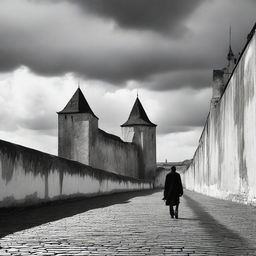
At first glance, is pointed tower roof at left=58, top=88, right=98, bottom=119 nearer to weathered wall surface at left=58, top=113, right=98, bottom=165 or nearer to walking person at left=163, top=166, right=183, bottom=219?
weathered wall surface at left=58, top=113, right=98, bottom=165

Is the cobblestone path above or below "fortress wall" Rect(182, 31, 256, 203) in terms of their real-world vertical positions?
below

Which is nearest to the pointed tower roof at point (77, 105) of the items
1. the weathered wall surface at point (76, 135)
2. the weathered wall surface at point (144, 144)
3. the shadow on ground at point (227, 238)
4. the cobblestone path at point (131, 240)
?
the weathered wall surface at point (76, 135)

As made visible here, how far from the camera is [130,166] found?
7538 centimetres

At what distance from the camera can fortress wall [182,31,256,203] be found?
46.9 feet

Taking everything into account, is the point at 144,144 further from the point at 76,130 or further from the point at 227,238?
the point at 227,238

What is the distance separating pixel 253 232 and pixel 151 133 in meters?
80.7

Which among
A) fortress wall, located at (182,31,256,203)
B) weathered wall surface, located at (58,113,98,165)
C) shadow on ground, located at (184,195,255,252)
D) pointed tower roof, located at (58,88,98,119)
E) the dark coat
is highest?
pointed tower roof, located at (58,88,98,119)

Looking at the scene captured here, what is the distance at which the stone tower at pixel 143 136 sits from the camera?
8456 cm

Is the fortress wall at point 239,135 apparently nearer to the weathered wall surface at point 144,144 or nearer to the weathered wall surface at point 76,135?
the weathered wall surface at point 76,135

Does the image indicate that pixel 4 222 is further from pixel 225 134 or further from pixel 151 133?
pixel 151 133

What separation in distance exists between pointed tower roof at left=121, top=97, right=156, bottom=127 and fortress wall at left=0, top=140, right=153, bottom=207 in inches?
2563

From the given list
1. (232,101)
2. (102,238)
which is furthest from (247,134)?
(102,238)

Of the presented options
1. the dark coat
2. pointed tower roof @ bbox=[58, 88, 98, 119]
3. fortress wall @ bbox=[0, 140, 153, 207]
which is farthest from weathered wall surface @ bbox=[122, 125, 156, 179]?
the dark coat

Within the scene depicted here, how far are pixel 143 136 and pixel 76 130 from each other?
83.6ft
